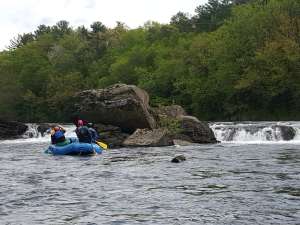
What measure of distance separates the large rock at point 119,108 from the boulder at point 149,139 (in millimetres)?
952

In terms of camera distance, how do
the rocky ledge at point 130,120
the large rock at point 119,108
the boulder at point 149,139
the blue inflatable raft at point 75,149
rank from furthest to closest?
the large rock at point 119,108, the rocky ledge at point 130,120, the boulder at point 149,139, the blue inflatable raft at point 75,149

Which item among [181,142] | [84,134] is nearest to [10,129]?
[181,142]

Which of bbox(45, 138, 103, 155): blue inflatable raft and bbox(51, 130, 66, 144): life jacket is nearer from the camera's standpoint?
bbox(45, 138, 103, 155): blue inflatable raft

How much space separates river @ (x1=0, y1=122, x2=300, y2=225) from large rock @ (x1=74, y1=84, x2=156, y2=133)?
8559 mm

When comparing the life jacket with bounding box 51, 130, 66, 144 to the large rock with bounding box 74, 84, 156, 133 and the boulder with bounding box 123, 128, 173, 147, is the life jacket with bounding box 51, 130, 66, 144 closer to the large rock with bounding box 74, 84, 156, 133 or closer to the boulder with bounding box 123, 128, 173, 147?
the boulder with bounding box 123, 128, 173, 147

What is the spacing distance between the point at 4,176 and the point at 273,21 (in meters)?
44.3

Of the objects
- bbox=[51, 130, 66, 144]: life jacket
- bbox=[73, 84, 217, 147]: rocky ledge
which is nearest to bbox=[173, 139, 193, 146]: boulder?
bbox=[73, 84, 217, 147]: rocky ledge

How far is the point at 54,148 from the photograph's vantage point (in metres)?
26.9

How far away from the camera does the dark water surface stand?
11.4m

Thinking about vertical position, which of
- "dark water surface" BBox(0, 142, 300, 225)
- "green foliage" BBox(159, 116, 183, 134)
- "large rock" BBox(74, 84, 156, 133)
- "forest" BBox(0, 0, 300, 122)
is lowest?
"dark water surface" BBox(0, 142, 300, 225)

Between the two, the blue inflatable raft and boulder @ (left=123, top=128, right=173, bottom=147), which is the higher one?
boulder @ (left=123, top=128, right=173, bottom=147)

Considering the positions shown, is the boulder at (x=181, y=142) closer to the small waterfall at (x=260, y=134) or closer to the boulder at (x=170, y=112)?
the boulder at (x=170, y=112)

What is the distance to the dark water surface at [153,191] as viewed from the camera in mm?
11359

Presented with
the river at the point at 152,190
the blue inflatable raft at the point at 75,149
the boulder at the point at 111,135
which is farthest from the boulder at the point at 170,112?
the river at the point at 152,190
